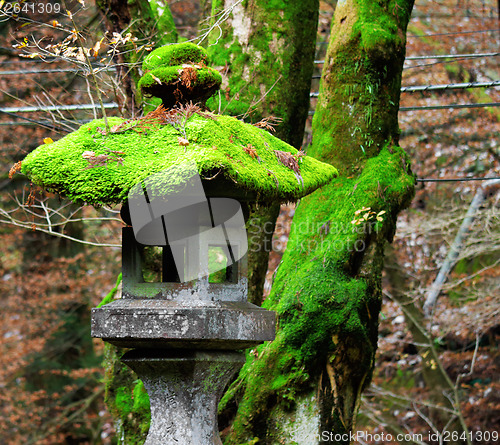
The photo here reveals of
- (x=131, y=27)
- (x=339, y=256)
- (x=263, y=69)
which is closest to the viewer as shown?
(x=339, y=256)

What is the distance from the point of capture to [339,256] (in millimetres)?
3828

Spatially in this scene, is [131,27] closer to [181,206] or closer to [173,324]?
[181,206]

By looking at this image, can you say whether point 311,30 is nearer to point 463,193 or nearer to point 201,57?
point 201,57

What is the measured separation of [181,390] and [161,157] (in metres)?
1.21

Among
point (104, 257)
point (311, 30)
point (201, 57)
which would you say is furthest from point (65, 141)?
point (104, 257)

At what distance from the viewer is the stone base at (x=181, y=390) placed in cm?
291

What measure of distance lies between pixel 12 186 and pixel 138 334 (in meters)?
9.02

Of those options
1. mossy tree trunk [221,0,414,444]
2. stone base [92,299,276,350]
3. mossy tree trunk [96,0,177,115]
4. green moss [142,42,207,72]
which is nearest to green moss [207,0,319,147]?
mossy tree trunk [221,0,414,444]

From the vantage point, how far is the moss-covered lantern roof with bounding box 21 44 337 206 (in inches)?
96.9

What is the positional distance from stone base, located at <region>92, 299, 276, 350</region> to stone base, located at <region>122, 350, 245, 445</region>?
0.07 metres

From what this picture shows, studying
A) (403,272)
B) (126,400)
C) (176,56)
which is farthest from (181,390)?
(403,272)

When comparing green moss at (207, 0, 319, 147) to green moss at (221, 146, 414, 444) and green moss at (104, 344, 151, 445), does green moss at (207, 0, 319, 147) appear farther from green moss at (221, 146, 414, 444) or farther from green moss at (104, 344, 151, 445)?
green moss at (104, 344, 151, 445)

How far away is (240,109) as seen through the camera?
15.2 ft

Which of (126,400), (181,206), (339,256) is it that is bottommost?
(126,400)
